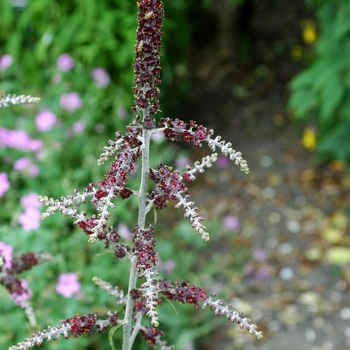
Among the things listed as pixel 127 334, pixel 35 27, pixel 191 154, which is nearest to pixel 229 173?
pixel 191 154

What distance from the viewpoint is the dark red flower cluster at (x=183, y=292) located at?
45.1 inches

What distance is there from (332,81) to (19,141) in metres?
1.99

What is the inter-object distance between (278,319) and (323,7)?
2.14 metres

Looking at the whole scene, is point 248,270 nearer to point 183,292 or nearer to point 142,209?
point 183,292

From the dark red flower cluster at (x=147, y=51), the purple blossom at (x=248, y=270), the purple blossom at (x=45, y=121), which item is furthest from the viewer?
the purple blossom at (x=248, y=270)

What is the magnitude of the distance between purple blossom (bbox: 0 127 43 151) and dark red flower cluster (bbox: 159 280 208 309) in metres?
2.04

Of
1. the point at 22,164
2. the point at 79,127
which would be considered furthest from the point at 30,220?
the point at 79,127

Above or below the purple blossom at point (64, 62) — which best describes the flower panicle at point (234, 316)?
below

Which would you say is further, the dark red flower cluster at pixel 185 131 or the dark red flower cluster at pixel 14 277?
the dark red flower cluster at pixel 14 277

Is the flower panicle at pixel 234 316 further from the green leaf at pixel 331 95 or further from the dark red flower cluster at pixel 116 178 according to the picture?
the green leaf at pixel 331 95

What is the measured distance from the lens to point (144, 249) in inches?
40.9

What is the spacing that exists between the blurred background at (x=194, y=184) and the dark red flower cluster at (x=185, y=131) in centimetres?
137

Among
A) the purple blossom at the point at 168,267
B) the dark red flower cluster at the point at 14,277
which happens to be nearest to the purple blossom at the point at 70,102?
the purple blossom at the point at 168,267

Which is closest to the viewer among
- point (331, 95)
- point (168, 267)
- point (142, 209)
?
point (142, 209)
